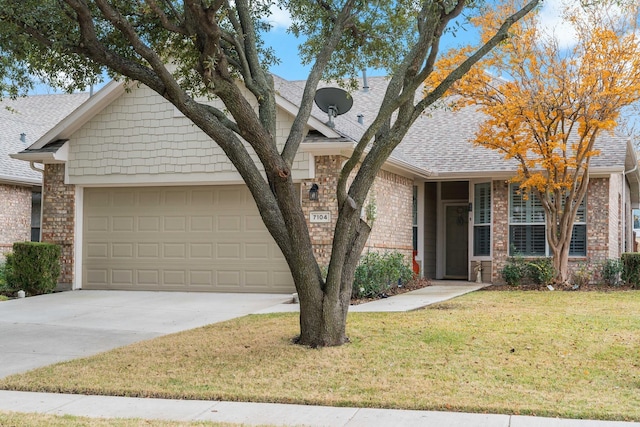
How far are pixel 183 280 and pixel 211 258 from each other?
0.79m

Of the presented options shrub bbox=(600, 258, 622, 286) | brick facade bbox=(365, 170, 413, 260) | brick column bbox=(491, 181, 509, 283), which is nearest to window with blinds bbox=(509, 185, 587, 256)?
brick column bbox=(491, 181, 509, 283)

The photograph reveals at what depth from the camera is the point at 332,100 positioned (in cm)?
1458

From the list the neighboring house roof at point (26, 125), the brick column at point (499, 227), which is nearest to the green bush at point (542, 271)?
the brick column at point (499, 227)

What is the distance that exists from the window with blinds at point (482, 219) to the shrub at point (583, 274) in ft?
7.09

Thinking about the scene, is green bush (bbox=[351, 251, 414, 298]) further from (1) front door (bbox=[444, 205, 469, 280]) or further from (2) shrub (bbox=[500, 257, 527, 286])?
(1) front door (bbox=[444, 205, 469, 280])

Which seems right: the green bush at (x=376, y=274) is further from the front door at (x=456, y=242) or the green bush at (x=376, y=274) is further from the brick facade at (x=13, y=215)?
the brick facade at (x=13, y=215)

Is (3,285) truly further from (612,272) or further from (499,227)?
(612,272)

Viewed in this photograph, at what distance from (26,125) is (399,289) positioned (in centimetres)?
1336

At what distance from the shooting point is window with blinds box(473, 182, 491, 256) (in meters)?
18.5

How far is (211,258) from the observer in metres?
15.3

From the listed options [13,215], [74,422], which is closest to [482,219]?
[13,215]

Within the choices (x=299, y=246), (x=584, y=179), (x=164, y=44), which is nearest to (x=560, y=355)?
(x=299, y=246)

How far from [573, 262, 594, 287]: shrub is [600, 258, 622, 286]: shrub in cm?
31

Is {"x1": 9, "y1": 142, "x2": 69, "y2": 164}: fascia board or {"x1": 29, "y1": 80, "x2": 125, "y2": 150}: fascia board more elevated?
{"x1": 29, "y1": 80, "x2": 125, "y2": 150}: fascia board
